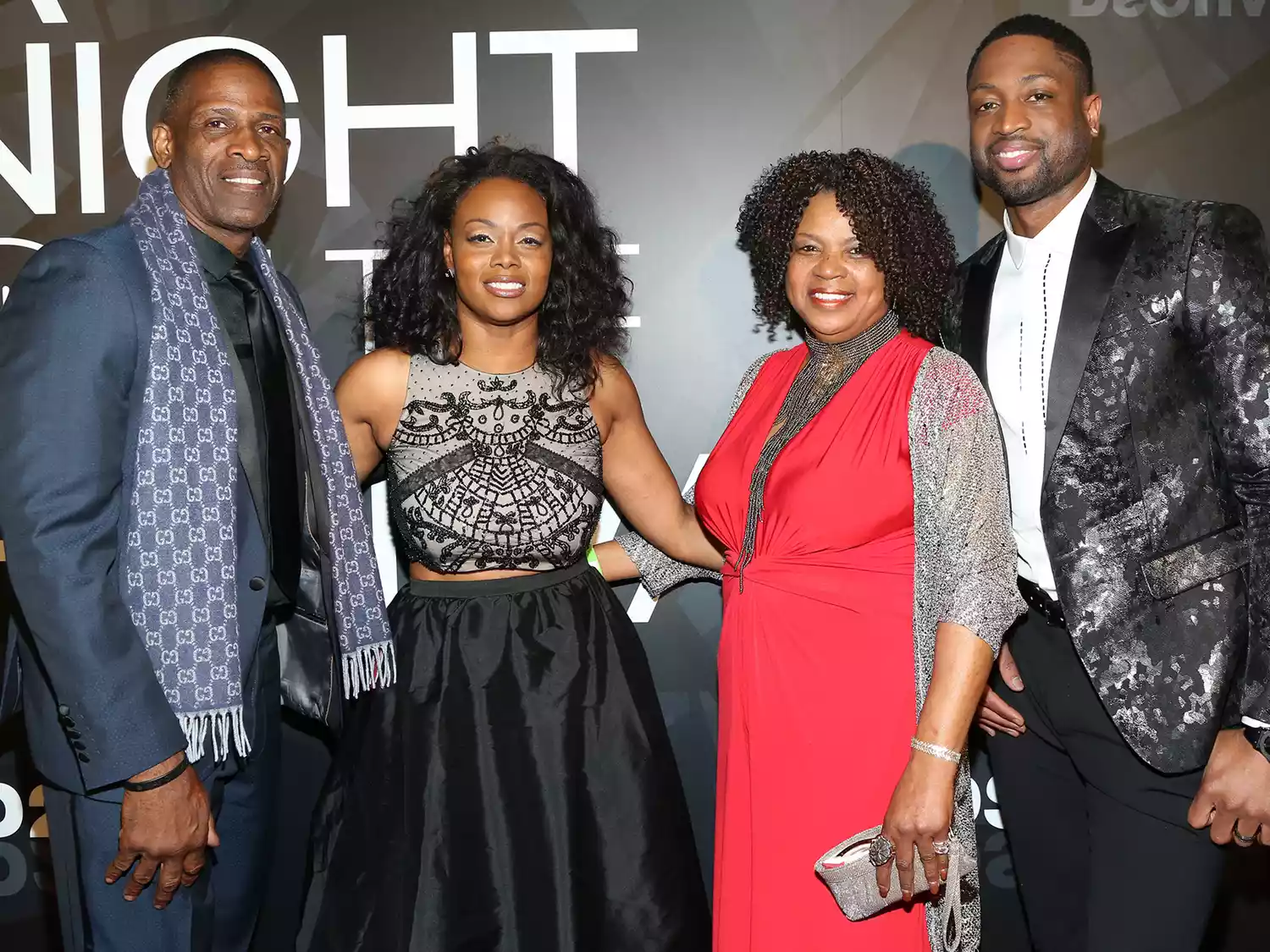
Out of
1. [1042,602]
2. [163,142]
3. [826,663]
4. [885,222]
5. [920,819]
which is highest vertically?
[163,142]

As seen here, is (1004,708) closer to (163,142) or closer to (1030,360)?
(1030,360)

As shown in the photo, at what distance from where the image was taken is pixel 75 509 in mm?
1844

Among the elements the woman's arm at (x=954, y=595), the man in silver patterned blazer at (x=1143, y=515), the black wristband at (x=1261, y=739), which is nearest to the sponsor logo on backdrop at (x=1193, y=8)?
the man in silver patterned blazer at (x=1143, y=515)

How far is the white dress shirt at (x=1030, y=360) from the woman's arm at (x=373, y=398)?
4.42ft

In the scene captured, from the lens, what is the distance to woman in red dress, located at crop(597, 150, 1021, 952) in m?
2.06

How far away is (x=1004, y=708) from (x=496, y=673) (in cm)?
114

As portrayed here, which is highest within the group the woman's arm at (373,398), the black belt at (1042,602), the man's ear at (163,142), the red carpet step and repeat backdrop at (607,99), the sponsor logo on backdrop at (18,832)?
the red carpet step and repeat backdrop at (607,99)

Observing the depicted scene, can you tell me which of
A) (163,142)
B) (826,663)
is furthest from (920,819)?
(163,142)

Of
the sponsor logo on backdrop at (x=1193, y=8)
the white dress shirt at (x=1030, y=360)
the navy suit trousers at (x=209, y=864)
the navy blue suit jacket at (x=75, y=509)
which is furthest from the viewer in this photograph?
the sponsor logo on backdrop at (x=1193, y=8)

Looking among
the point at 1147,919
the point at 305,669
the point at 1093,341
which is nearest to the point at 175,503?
the point at 305,669

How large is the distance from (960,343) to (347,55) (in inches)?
74.3

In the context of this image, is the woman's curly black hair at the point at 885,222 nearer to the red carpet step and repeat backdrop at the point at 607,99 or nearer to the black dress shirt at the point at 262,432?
the red carpet step and repeat backdrop at the point at 607,99

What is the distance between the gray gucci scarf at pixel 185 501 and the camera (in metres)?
2.01

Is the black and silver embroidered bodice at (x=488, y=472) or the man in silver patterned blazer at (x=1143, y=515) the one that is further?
the black and silver embroidered bodice at (x=488, y=472)
